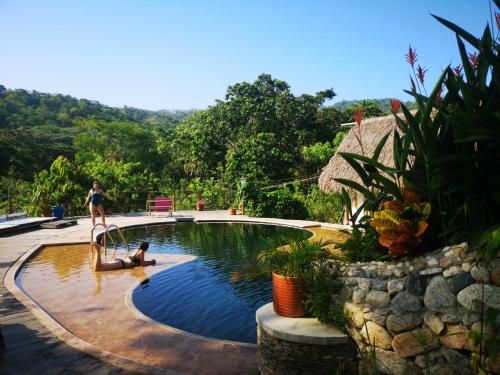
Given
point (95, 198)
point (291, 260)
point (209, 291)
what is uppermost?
point (95, 198)

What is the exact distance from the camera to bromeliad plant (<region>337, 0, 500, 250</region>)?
3.09m

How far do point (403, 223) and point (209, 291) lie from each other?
4724 mm

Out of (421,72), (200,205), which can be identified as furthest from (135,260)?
(200,205)

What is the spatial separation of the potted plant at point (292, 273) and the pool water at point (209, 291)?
7.9 inches

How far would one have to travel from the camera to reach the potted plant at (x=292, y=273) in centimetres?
407

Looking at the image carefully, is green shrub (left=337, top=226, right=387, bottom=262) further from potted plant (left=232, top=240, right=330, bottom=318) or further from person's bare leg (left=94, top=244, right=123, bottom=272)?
person's bare leg (left=94, top=244, right=123, bottom=272)

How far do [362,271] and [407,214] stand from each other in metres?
0.64

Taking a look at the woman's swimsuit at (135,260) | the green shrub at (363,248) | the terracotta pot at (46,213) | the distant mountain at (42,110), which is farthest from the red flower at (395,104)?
the distant mountain at (42,110)

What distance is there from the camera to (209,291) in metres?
7.54

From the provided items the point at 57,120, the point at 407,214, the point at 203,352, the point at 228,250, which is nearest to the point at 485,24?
the point at 407,214

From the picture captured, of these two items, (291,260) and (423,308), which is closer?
(423,308)

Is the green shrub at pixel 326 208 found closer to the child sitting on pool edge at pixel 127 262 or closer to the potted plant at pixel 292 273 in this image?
the child sitting on pool edge at pixel 127 262

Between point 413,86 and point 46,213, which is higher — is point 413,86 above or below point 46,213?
above

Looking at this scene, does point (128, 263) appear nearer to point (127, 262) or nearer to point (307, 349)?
point (127, 262)
